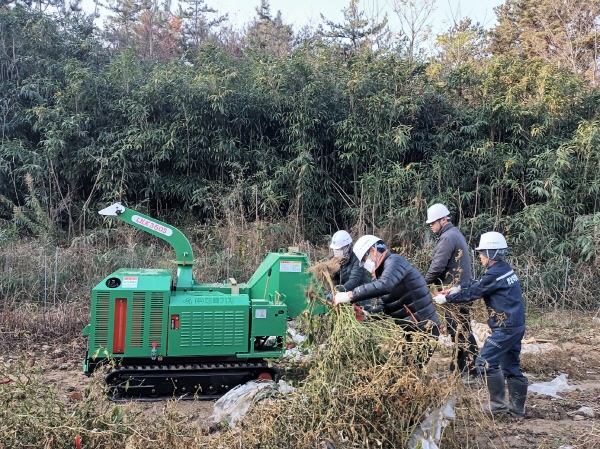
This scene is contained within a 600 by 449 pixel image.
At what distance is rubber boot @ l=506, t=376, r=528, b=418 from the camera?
477 centimetres

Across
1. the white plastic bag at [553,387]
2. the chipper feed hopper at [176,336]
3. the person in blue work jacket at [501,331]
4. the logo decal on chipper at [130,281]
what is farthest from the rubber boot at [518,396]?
the logo decal on chipper at [130,281]

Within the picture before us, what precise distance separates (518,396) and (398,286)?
1453 mm

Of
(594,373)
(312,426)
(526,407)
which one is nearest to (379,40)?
(594,373)

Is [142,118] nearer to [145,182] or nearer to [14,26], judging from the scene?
[145,182]

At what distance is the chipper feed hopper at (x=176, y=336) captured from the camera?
4980mm

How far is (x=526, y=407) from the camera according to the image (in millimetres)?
5051

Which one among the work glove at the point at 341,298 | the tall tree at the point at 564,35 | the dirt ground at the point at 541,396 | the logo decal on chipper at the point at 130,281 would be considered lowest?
the dirt ground at the point at 541,396

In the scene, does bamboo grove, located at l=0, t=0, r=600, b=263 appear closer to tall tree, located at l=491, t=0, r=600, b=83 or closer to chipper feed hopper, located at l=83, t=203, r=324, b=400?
tall tree, located at l=491, t=0, r=600, b=83

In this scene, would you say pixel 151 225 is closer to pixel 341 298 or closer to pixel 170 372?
pixel 170 372

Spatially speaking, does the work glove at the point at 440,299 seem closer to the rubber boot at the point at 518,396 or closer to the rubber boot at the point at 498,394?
the rubber boot at the point at 498,394

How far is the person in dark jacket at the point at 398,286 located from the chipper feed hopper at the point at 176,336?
1114 mm

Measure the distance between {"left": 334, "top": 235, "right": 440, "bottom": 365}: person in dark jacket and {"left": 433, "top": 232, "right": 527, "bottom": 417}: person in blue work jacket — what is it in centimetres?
36

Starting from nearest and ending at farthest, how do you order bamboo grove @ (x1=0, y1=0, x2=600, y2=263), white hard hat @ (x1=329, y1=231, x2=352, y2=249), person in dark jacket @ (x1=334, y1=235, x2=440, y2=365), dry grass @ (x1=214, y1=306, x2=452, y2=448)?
1. dry grass @ (x1=214, y1=306, x2=452, y2=448)
2. person in dark jacket @ (x1=334, y1=235, x2=440, y2=365)
3. white hard hat @ (x1=329, y1=231, x2=352, y2=249)
4. bamboo grove @ (x1=0, y1=0, x2=600, y2=263)

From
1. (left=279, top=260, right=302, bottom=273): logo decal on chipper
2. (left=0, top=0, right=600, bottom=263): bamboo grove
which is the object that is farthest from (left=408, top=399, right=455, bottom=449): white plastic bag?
(left=0, top=0, right=600, bottom=263): bamboo grove
